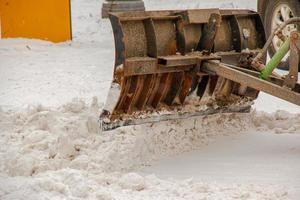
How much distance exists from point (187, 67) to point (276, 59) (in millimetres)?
734

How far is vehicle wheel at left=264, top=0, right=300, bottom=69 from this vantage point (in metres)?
8.71

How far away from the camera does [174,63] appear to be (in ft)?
18.3

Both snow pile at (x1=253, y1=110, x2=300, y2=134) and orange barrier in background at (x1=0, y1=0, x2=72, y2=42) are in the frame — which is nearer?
snow pile at (x1=253, y1=110, x2=300, y2=134)

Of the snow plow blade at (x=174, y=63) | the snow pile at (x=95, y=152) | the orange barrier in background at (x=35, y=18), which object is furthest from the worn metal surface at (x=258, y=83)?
the orange barrier in background at (x=35, y=18)

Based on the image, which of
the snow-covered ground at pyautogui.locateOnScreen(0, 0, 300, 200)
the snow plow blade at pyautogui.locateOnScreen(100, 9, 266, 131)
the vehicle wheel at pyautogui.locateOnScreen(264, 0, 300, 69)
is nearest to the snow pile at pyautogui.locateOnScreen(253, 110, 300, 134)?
the snow-covered ground at pyautogui.locateOnScreen(0, 0, 300, 200)

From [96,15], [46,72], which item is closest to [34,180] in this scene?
[46,72]

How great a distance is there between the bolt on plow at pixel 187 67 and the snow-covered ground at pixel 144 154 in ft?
0.58

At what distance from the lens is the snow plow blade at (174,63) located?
5.57 metres

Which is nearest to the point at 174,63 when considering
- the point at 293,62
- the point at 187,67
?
the point at 187,67

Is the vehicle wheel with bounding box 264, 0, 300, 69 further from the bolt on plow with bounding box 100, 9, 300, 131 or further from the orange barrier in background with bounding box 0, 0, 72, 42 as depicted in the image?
the orange barrier in background with bounding box 0, 0, 72, 42

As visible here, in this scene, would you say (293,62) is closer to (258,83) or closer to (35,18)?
(258,83)

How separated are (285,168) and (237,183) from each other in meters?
0.52

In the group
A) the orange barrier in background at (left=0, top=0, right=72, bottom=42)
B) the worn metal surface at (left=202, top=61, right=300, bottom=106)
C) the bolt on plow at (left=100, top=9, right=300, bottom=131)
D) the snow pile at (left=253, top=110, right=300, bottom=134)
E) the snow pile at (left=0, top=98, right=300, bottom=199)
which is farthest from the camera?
the orange barrier in background at (left=0, top=0, right=72, bottom=42)

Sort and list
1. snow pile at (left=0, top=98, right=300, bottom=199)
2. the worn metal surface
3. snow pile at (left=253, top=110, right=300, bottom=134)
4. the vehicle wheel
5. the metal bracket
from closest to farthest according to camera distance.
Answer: snow pile at (left=0, top=98, right=300, bottom=199)
the worn metal surface
the metal bracket
snow pile at (left=253, top=110, right=300, bottom=134)
the vehicle wheel
